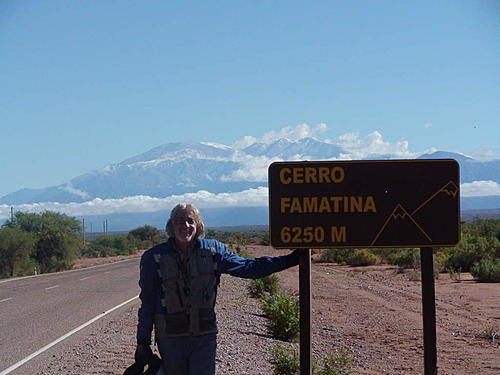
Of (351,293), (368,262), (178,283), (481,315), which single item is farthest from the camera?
(368,262)

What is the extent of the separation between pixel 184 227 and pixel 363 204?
2206mm

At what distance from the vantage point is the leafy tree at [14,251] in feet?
156

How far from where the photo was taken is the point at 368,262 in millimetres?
45750

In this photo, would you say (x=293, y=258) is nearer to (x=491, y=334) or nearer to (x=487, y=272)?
(x=491, y=334)

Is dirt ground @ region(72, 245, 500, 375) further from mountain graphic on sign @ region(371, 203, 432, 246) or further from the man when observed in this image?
the man

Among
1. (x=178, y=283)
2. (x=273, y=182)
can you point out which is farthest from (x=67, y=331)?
(x=178, y=283)

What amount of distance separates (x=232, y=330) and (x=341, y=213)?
7852 mm

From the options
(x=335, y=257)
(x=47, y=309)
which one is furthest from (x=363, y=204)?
(x=335, y=257)

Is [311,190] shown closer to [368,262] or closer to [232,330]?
[232,330]

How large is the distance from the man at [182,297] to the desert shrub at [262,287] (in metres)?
17.3

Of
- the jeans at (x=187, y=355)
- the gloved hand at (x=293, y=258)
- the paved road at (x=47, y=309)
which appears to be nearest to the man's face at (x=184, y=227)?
the jeans at (x=187, y=355)

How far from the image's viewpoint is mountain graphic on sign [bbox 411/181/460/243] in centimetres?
712

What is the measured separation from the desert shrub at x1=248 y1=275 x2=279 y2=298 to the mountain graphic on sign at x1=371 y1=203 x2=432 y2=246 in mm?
15898

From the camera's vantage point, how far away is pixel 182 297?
18.0 ft
